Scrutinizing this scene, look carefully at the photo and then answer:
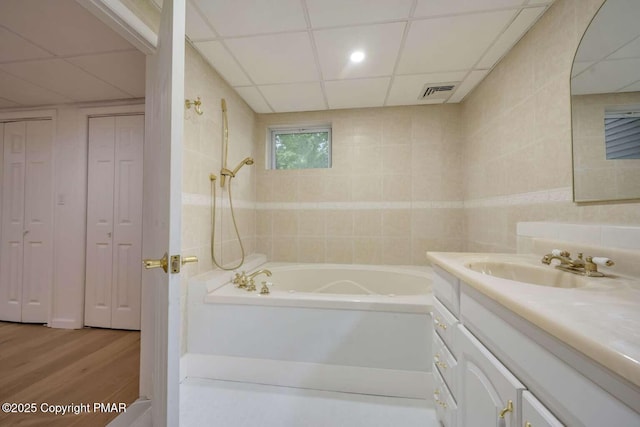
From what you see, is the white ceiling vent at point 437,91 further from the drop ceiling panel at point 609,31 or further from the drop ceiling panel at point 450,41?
the drop ceiling panel at point 609,31

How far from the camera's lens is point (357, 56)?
1771 mm

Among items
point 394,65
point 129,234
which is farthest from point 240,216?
point 394,65

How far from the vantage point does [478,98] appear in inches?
85.6

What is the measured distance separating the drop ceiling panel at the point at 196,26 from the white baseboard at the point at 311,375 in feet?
6.69

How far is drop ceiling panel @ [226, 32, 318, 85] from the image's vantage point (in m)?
1.62

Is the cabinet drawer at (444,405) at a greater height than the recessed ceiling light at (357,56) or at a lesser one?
lesser

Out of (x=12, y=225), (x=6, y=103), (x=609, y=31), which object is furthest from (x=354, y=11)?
A: (x=12, y=225)

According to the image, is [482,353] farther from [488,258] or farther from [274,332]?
[274,332]

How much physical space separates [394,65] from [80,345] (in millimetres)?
3260

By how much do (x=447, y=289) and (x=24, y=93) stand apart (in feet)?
11.7

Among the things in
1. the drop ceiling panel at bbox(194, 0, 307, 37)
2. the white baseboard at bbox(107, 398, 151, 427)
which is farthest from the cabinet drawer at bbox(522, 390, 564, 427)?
the drop ceiling panel at bbox(194, 0, 307, 37)

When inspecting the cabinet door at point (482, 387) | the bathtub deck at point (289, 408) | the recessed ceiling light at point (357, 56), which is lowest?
the bathtub deck at point (289, 408)

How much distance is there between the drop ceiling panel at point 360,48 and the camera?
5.03 feet

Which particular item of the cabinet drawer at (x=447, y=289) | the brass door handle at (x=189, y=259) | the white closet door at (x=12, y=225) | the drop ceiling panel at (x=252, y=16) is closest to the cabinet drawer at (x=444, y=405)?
the cabinet drawer at (x=447, y=289)
